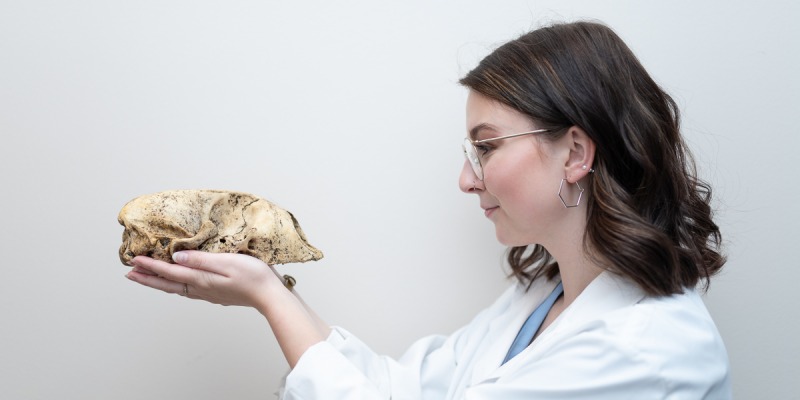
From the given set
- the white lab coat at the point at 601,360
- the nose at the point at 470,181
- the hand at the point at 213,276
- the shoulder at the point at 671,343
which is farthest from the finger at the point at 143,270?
the shoulder at the point at 671,343

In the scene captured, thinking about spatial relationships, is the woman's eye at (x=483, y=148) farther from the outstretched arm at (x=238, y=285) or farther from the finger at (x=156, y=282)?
the finger at (x=156, y=282)

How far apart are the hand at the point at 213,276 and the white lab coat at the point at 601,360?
17 centimetres

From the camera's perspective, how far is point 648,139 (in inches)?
53.6

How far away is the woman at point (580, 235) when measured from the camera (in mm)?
1233

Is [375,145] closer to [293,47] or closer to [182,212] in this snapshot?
[293,47]

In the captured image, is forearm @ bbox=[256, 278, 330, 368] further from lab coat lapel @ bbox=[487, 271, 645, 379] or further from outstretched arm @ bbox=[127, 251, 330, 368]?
lab coat lapel @ bbox=[487, 271, 645, 379]

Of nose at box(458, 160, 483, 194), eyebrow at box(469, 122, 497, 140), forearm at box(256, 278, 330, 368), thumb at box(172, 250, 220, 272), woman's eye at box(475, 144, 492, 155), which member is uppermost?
eyebrow at box(469, 122, 497, 140)

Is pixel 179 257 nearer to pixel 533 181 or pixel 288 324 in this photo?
pixel 288 324

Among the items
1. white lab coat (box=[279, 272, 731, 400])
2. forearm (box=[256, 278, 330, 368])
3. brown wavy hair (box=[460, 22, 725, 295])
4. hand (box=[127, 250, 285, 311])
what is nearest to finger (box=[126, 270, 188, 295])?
hand (box=[127, 250, 285, 311])

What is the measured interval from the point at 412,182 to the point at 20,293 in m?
1.06

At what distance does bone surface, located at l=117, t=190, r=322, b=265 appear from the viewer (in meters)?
1.32

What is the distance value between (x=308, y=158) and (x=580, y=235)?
75 centimetres

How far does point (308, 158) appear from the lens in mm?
1760

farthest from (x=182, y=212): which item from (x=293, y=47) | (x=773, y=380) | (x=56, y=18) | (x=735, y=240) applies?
(x=773, y=380)
